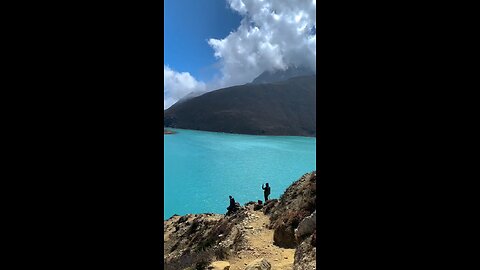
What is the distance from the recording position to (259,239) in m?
9.53

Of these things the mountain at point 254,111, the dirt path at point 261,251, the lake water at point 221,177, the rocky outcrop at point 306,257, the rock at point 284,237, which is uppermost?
the mountain at point 254,111

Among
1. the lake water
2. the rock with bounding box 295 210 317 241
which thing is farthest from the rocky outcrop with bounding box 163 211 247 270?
the lake water

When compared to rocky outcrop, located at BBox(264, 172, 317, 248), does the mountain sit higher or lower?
higher

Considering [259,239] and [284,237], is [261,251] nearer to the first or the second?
[284,237]

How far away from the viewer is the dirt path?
754cm

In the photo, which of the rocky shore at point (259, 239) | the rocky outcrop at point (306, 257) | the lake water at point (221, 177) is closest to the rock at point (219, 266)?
the rocky shore at point (259, 239)

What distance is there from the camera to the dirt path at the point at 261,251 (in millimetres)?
7537

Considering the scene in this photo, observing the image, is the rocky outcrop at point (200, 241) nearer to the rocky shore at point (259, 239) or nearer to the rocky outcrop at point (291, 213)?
the rocky shore at point (259, 239)

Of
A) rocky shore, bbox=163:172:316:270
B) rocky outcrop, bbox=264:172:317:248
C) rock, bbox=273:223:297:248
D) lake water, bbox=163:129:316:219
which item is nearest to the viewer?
rocky shore, bbox=163:172:316:270

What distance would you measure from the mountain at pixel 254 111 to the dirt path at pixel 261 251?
86.9 metres

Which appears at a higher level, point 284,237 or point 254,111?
point 254,111

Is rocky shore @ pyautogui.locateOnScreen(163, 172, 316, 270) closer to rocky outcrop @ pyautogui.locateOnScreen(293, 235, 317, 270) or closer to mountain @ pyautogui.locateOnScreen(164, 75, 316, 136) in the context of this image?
rocky outcrop @ pyautogui.locateOnScreen(293, 235, 317, 270)

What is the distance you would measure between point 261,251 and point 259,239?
100cm

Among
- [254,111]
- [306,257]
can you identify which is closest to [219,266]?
[306,257]
